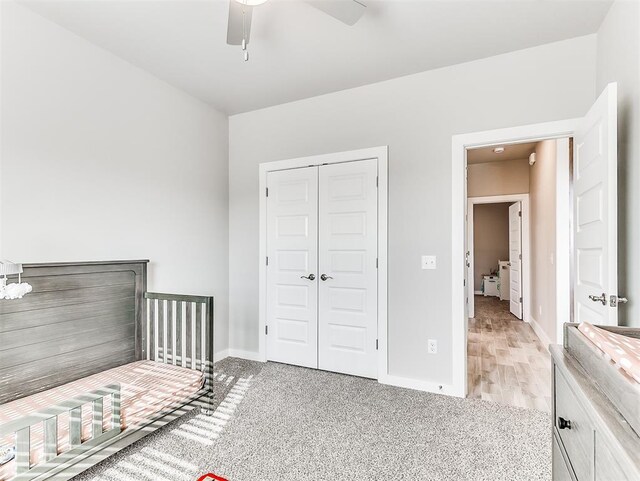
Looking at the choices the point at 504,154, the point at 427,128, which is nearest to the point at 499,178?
the point at 504,154

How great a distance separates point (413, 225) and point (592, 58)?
5.46ft

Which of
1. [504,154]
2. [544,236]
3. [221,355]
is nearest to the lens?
[221,355]

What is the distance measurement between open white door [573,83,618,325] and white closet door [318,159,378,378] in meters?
1.45

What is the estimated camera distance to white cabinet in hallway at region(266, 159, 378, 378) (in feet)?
10.1

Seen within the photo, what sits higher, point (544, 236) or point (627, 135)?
point (627, 135)

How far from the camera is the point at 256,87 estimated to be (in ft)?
10.2

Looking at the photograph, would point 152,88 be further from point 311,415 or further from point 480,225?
point 480,225

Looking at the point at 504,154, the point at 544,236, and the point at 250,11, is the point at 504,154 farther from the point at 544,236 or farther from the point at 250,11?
the point at 250,11

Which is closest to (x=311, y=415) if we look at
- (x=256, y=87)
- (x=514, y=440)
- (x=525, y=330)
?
(x=514, y=440)

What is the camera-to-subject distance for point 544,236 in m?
4.37

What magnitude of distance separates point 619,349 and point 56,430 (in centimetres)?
219

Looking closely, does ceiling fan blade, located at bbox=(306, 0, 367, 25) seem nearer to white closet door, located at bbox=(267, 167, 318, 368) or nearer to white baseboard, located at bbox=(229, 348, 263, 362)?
white closet door, located at bbox=(267, 167, 318, 368)

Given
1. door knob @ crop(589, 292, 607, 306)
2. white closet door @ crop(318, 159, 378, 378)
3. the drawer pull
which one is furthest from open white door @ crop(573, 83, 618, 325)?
white closet door @ crop(318, 159, 378, 378)

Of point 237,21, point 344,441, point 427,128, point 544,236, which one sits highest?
point 237,21
